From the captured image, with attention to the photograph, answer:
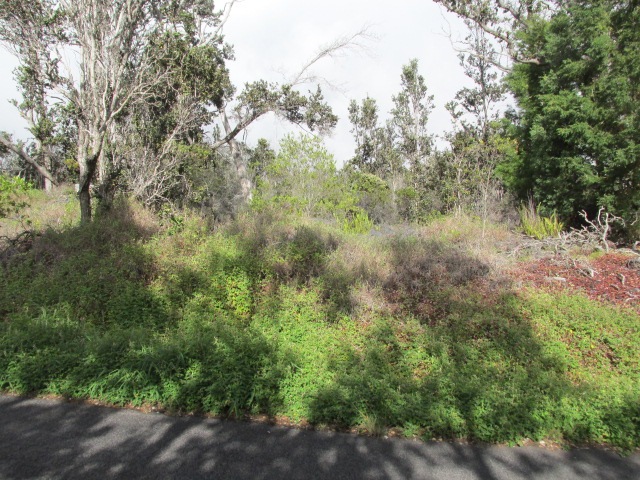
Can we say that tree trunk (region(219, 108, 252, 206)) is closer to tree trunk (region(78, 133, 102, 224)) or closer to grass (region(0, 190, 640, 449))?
tree trunk (region(78, 133, 102, 224))

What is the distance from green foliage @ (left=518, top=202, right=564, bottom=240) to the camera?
28.9ft

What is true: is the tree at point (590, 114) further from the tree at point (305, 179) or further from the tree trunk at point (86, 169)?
the tree trunk at point (86, 169)

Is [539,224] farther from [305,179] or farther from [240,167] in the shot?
[240,167]

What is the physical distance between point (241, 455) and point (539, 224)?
848cm

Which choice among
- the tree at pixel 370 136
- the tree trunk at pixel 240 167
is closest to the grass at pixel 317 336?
the tree trunk at pixel 240 167

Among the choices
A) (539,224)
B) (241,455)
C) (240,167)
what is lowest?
(241,455)

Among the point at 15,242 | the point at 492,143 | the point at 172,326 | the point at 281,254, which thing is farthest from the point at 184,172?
the point at 492,143

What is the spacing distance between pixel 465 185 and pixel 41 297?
15207mm

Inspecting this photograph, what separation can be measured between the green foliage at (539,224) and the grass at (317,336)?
7.87 ft

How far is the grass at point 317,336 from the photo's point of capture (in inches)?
149

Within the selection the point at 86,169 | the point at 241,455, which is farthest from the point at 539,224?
the point at 86,169

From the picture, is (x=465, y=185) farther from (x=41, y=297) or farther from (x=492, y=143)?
(x=41, y=297)

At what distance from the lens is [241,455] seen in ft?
10.5

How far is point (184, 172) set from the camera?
10.6m
